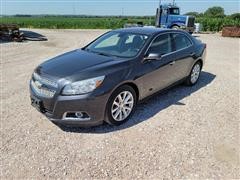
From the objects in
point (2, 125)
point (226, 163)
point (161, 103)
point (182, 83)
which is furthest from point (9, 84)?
point (226, 163)

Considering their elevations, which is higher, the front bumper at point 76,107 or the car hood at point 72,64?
the car hood at point 72,64

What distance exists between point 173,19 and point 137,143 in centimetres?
1935

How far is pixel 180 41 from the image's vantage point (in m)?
5.57

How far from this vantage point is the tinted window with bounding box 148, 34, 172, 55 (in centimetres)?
464

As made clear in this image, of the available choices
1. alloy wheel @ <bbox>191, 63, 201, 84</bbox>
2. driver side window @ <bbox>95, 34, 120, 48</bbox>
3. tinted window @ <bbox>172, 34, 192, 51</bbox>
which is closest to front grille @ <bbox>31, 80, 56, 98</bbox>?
driver side window @ <bbox>95, 34, 120, 48</bbox>

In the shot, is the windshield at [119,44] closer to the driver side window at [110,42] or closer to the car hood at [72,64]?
the driver side window at [110,42]

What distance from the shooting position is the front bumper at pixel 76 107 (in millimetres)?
3564

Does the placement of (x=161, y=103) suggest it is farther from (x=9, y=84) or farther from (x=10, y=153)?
(x=9, y=84)

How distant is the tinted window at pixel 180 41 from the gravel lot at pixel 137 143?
113 centimetres

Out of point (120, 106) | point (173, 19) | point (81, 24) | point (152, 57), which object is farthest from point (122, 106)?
point (81, 24)

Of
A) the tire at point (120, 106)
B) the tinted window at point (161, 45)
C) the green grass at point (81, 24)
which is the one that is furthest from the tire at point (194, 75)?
the green grass at point (81, 24)

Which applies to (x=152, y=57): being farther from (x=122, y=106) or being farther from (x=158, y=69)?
(x=122, y=106)

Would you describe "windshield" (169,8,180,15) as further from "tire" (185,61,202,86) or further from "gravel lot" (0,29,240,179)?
"gravel lot" (0,29,240,179)

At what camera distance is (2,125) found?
A: 414 cm
